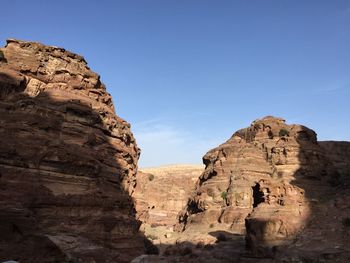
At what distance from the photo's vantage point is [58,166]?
31.1 metres

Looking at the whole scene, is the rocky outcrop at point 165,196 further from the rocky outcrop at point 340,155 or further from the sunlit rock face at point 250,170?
the rocky outcrop at point 340,155

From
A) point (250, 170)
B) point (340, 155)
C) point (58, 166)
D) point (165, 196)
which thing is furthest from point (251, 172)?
point (58, 166)

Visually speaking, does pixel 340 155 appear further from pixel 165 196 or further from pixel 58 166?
pixel 58 166

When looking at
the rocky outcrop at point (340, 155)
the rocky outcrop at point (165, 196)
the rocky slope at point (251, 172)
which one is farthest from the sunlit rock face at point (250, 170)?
the rocky outcrop at point (165, 196)

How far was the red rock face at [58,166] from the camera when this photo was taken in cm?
2533

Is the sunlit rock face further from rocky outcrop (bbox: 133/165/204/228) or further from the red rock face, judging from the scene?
the red rock face

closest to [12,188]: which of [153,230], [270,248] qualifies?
[270,248]

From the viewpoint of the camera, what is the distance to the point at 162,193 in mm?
92000

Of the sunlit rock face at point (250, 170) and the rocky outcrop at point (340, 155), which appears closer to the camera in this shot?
the sunlit rock face at point (250, 170)

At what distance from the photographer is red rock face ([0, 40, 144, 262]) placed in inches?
997

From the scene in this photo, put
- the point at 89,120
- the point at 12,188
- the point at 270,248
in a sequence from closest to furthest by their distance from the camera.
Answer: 1. the point at 12,188
2. the point at 270,248
3. the point at 89,120

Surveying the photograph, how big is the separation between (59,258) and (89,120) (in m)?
15.1

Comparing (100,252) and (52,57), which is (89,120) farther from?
(100,252)

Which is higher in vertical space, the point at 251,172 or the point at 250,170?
the point at 250,170
